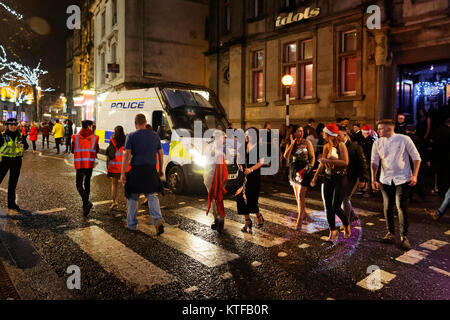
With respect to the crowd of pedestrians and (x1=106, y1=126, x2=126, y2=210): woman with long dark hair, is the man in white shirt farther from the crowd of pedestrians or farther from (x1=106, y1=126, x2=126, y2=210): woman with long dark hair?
(x1=106, y1=126, x2=126, y2=210): woman with long dark hair

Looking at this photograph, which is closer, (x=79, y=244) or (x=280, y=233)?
(x=79, y=244)

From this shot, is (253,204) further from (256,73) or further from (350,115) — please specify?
(256,73)

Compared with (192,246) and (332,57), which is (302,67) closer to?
(332,57)

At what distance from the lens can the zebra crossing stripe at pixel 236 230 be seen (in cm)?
534

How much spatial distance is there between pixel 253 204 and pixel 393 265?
2316mm

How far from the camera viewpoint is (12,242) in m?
5.19

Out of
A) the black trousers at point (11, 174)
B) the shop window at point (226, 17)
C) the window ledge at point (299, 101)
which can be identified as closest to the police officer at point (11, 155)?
the black trousers at point (11, 174)

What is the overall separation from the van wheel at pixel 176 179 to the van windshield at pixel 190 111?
1131 millimetres

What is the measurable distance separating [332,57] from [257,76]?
4.95 m

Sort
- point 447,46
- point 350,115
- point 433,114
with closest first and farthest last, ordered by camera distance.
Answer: point 433,114 → point 447,46 → point 350,115

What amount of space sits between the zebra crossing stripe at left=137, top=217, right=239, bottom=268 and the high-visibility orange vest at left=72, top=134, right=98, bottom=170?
187 centimetres

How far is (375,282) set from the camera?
390 centimetres

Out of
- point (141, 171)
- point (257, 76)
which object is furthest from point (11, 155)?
point (257, 76)
